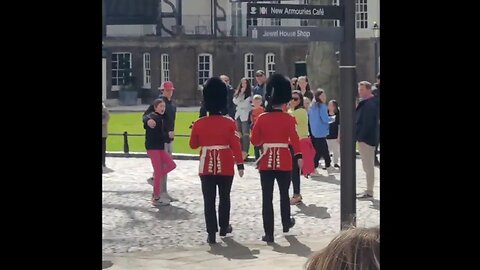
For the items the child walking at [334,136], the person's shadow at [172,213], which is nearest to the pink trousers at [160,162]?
the person's shadow at [172,213]

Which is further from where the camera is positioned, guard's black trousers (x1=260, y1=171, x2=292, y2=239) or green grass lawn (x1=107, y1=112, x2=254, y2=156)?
green grass lawn (x1=107, y1=112, x2=254, y2=156)

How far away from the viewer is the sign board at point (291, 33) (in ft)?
30.9

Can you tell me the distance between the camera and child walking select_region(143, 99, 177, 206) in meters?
13.3

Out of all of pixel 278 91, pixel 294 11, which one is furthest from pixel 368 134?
pixel 294 11

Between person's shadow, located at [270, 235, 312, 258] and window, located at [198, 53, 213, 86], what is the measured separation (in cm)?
4561

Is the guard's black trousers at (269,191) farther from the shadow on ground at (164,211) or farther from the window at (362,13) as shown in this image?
the window at (362,13)

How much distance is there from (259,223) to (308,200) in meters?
2.21

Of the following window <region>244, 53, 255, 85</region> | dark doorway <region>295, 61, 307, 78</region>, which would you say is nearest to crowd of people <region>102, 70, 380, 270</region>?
dark doorway <region>295, 61, 307, 78</region>

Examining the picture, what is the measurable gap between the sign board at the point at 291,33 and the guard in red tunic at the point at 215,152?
1.01 m

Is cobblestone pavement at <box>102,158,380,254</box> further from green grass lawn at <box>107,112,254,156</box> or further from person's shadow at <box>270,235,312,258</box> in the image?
green grass lawn at <box>107,112,254,156</box>
